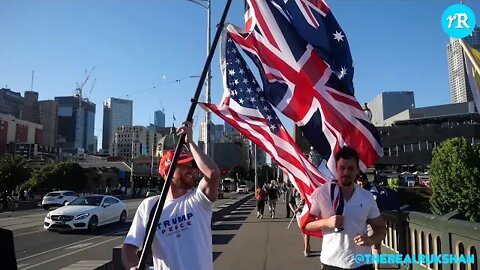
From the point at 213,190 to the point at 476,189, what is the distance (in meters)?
17.0

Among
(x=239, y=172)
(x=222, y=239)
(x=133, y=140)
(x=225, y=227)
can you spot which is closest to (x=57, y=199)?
(x=225, y=227)

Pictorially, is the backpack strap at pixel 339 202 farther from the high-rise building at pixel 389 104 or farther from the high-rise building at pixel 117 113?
the high-rise building at pixel 389 104

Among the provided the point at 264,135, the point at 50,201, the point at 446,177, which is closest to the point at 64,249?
the point at 264,135

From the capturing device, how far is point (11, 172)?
37.5 meters

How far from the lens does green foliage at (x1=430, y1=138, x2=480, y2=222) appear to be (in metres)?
17.7

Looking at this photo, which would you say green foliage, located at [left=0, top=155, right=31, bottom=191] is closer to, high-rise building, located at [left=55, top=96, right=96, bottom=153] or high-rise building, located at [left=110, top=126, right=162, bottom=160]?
high-rise building, located at [left=110, top=126, right=162, bottom=160]

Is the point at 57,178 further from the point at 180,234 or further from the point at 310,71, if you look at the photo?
the point at 180,234

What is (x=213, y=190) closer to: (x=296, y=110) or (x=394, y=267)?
(x=296, y=110)

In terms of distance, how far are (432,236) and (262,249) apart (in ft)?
20.1

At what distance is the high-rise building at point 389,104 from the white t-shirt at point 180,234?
509ft

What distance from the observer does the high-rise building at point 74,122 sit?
136m

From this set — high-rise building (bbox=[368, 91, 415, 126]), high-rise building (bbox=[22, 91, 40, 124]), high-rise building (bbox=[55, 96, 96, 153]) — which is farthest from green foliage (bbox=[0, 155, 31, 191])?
high-rise building (bbox=[368, 91, 415, 126])

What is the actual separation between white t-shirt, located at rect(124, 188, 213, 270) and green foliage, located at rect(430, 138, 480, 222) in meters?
16.2

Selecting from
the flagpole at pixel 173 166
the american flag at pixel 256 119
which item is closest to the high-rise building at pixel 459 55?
the american flag at pixel 256 119
